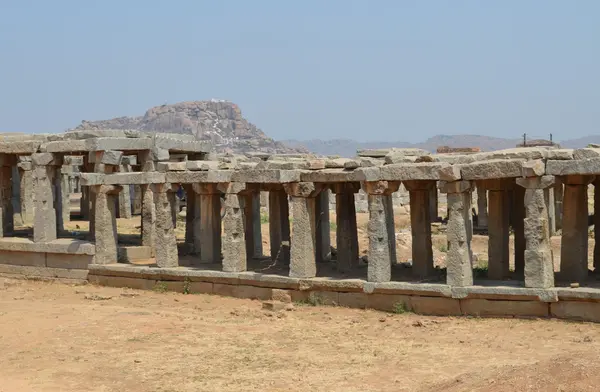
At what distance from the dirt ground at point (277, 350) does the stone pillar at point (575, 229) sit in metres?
1.88

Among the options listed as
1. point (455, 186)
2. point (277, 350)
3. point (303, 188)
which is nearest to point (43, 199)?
point (303, 188)

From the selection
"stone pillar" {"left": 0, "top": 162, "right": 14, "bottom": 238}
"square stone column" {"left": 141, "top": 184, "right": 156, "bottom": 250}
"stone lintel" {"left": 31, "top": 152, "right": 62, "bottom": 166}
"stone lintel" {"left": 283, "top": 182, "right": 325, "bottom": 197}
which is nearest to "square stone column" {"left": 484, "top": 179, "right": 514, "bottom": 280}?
"stone lintel" {"left": 283, "top": 182, "right": 325, "bottom": 197}

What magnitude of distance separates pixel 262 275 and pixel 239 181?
A: 2.30 metres

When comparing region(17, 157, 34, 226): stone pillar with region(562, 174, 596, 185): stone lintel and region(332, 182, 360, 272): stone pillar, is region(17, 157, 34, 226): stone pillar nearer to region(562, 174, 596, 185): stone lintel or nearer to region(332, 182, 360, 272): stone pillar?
region(332, 182, 360, 272): stone pillar

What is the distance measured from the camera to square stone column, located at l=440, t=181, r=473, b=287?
16891 mm

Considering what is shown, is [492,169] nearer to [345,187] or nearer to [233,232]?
[345,187]

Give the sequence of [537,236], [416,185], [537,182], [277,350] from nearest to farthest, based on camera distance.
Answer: [277,350] → [537,182] → [537,236] → [416,185]

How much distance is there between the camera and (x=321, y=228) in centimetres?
2236

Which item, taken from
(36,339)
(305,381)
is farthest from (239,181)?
(305,381)

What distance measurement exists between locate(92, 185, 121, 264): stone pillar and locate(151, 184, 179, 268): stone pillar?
70.4 inches

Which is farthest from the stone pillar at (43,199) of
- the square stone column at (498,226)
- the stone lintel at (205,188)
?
the square stone column at (498,226)

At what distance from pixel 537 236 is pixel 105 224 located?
11684 mm

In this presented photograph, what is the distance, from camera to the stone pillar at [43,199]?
24031mm

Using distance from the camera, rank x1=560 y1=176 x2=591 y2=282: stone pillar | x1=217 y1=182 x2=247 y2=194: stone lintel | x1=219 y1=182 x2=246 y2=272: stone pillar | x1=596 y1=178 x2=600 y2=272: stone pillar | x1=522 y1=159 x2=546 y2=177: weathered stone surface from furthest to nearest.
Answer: x1=219 y1=182 x2=246 y2=272: stone pillar
x1=217 y1=182 x2=247 y2=194: stone lintel
x1=596 y1=178 x2=600 y2=272: stone pillar
x1=560 y1=176 x2=591 y2=282: stone pillar
x1=522 y1=159 x2=546 y2=177: weathered stone surface
